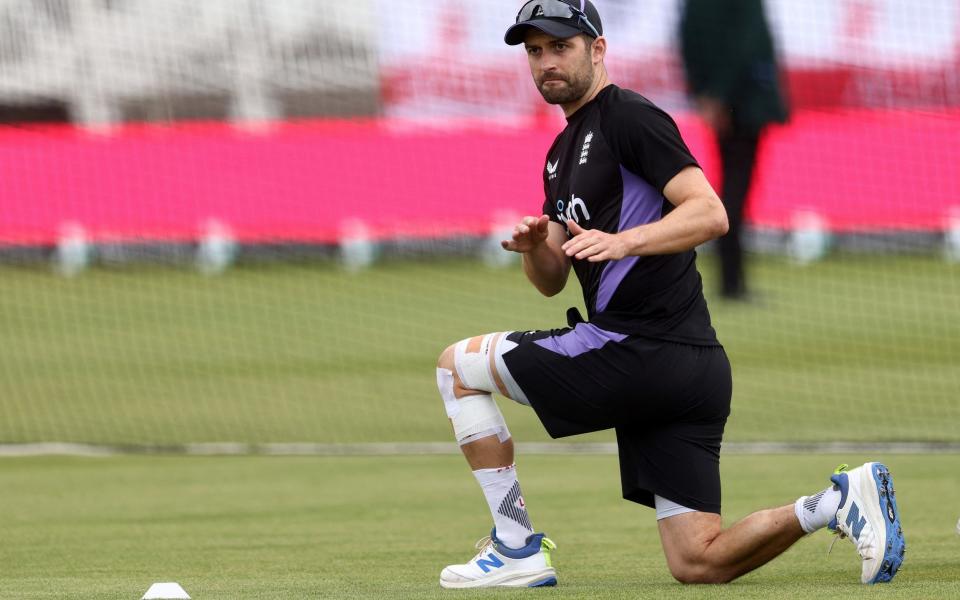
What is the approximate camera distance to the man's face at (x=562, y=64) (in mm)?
5359

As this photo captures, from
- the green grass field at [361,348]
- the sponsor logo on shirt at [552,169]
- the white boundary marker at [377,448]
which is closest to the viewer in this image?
the sponsor logo on shirt at [552,169]

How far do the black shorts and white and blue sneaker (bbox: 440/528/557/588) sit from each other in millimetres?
403

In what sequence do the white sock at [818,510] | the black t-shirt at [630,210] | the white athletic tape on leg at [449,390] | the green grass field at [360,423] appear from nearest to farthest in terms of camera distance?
the white sock at [818,510]
the black t-shirt at [630,210]
the white athletic tape on leg at [449,390]
the green grass field at [360,423]

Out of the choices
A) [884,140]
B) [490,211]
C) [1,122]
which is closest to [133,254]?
[1,122]

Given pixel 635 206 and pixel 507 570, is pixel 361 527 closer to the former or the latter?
pixel 507 570

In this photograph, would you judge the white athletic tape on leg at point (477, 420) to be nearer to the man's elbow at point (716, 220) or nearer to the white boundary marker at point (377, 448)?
the man's elbow at point (716, 220)

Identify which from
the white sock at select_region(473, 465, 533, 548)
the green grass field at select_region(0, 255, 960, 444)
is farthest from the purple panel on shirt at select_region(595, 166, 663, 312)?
the green grass field at select_region(0, 255, 960, 444)

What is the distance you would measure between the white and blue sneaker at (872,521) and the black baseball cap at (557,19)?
1.66 m

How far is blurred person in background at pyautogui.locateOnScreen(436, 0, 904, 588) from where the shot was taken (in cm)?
523

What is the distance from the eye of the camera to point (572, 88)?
5.39 meters

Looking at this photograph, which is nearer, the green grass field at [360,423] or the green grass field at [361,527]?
the green grass field at [361,527]

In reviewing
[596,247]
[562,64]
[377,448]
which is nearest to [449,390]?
[596,247]

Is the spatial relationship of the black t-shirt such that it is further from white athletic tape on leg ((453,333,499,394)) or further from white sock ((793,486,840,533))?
white sock ((793,486,840,533))

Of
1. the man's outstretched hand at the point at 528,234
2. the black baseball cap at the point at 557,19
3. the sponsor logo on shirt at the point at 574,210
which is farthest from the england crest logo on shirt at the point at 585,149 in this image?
the black baseball cap at the point at 557,19
